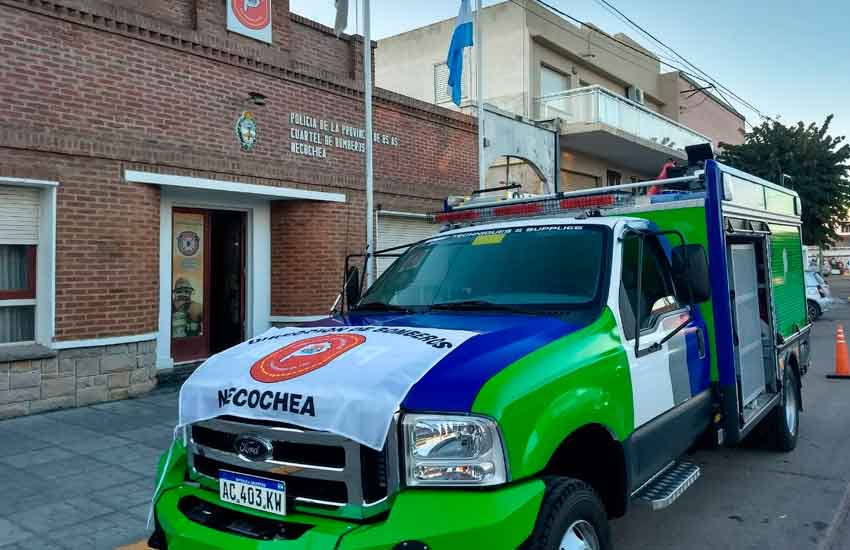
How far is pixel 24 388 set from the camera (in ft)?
25.4

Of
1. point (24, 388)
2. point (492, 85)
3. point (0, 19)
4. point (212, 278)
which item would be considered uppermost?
point (492, 85)

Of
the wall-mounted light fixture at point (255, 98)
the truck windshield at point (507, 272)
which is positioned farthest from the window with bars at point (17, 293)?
the truck windshield at point (507, 272)

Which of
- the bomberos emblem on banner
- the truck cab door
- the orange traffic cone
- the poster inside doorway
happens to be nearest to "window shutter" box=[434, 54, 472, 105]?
the bomberos emblem on banner

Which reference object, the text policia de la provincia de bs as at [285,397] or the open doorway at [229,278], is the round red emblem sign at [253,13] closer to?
the open doorway at [229,278]

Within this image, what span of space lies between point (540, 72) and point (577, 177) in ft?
10.1

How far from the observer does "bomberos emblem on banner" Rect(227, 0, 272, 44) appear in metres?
10.1

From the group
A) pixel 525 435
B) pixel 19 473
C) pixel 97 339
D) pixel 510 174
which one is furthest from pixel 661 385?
pixel 510 174

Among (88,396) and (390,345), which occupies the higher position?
(390,345)

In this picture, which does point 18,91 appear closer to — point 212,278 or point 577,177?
point 212,278

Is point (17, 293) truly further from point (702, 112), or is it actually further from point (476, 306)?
point (702, 112)

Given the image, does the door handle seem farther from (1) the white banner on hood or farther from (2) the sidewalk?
(2) the sidewalk

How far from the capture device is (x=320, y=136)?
1126 cm

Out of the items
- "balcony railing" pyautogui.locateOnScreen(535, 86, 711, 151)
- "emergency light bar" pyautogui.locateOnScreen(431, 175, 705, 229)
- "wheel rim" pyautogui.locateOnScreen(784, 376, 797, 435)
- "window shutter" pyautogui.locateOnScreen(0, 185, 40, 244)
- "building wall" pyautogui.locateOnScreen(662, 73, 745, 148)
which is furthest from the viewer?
"building wall" pyautogui.locateOnScreen(662, 73, 745, 148)

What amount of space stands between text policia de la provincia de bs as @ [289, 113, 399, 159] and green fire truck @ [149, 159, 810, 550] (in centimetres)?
586
